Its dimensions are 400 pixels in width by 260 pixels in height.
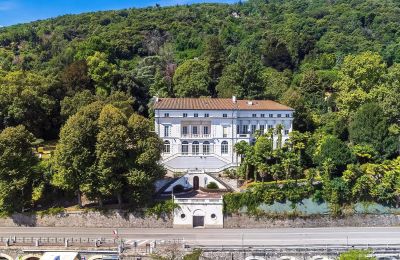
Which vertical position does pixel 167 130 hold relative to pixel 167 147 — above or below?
above

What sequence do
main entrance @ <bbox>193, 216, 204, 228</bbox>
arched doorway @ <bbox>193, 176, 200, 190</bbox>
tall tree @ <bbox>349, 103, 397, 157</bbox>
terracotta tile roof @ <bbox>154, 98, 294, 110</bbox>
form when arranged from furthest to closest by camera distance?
terracotta tile roof @ <bbox>154, 98, 294, 110</bbox> → tall tree @ <bbox>349, 103, 397, 157</bbox> → arched doorway @ <bbox>193, 176, 200, 190</bbox> → main entrance @ <bbox>193, 216, 204, 228</bbox>

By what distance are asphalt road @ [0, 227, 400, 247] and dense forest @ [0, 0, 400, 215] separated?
3.30 m

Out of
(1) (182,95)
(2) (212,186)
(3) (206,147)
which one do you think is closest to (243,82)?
(1) (182,95)

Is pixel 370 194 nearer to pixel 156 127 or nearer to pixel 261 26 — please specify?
pixel 156 127

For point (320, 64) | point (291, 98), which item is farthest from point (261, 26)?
point (291, 98)

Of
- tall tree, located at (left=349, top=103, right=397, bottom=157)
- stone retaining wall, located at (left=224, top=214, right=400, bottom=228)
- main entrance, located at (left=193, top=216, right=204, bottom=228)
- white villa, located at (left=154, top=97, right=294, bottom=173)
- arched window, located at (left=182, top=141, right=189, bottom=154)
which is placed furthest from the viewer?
arched window, located at (left=182, top=141, right=189, bottom=154)

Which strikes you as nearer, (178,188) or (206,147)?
(178,188)

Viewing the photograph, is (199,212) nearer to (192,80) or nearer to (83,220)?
(83,220)

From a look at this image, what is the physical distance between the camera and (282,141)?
56.0m

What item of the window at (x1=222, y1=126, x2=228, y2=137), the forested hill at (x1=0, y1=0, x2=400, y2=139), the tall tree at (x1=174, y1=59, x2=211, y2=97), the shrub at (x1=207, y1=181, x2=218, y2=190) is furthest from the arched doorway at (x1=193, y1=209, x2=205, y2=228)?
the tall tree at (x1=174, y1=59, x2=211, y2=97)

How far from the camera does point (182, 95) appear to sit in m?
70.2

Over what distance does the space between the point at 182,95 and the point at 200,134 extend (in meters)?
17.7

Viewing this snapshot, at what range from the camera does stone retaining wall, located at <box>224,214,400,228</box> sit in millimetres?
45500

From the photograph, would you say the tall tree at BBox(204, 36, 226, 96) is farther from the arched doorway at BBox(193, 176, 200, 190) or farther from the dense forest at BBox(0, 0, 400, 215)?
the arched doorway at BBox(193, 176, 200, 190)
